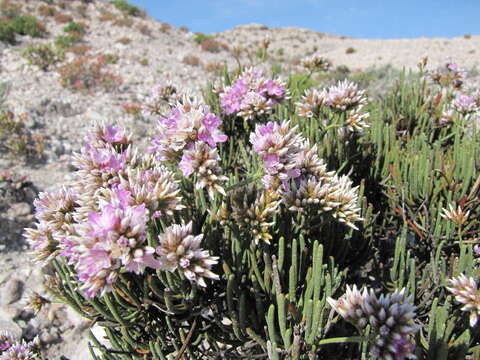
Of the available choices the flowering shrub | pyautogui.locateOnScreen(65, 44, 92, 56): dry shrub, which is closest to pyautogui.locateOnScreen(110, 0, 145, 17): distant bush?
pyautogui.locateOnScreen(65, 44, 92, 56): dry shrub

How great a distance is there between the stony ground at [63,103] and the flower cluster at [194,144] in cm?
203

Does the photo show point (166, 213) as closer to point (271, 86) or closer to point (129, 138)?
point (129, 138)

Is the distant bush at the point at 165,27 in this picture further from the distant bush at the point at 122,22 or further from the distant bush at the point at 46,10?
the distant bush at the point at 46,10

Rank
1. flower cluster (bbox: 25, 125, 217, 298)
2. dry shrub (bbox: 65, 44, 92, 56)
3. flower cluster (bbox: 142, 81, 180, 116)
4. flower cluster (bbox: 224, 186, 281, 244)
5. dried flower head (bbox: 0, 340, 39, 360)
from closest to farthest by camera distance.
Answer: flower cluster (bbox: 25, 125, 217, 298)
flower cluster (bbox: 224, 186, 281, 244)
dried flower head (bbox: 0, 340, 39, 360)
flower cluster (bbox: 142, 81, 180, 116)
dry shrub (bbox: 65, 44, 92, 56)

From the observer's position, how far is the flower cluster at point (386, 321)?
4.50ft

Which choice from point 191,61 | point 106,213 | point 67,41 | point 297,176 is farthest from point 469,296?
point 67,41

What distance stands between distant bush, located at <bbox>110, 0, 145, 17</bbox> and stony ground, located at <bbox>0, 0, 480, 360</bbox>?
515 mm

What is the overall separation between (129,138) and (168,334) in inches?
49.2

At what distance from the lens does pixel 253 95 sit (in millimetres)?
2639

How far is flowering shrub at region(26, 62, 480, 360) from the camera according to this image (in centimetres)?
140

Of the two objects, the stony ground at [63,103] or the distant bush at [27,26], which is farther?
the distant bush at [27,26]

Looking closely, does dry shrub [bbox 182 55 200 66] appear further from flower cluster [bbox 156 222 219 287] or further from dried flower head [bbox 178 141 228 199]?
flower cluster [bbox 156 222 219 287]

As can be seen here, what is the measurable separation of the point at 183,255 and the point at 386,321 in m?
0.91

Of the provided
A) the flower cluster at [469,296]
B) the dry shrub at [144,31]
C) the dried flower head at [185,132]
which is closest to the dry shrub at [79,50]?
the dry shrub at [144,31]
